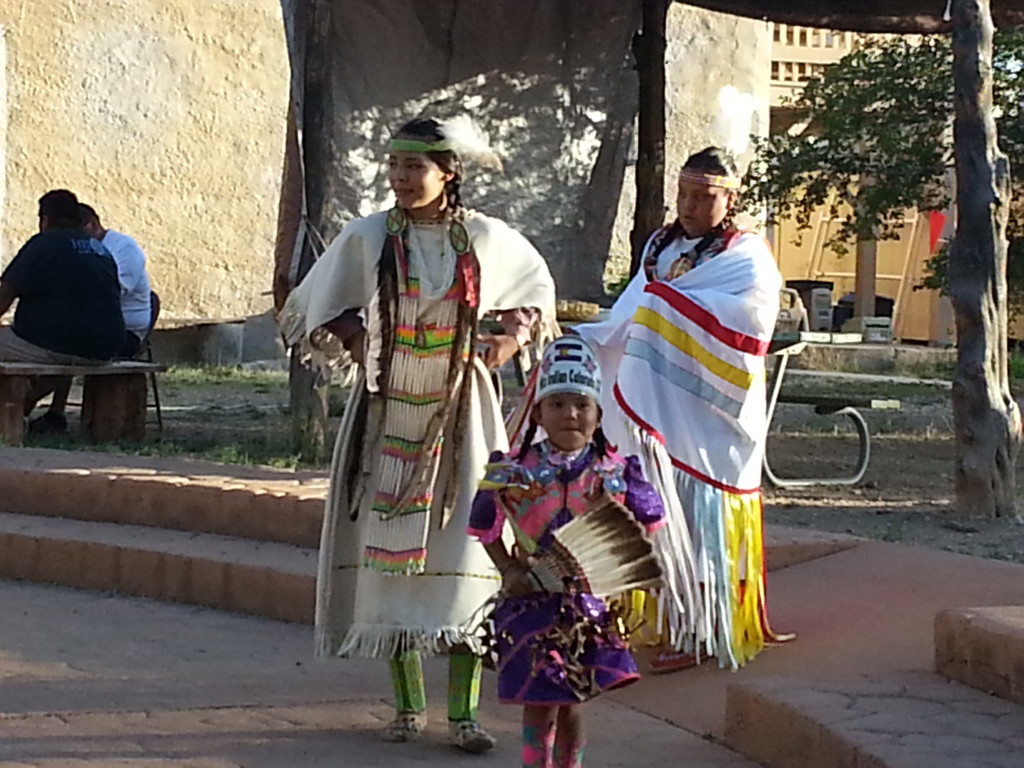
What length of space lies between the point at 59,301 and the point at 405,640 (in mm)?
5563

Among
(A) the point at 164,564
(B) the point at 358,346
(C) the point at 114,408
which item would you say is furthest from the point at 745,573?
(C) the point at 114,408

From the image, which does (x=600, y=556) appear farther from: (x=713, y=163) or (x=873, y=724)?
(x=713, y=163)

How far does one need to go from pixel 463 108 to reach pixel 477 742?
19.1 ft

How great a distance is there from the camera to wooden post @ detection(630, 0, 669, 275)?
32.8 feet

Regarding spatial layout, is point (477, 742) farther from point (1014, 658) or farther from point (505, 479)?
point (1014, 658)

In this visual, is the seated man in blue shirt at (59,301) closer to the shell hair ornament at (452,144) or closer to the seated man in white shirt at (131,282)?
the seated man in white shirt at (131,282)

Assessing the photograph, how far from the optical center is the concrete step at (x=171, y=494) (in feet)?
22.3

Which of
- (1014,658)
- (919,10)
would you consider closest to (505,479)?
(1014,658)

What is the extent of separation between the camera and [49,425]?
33.0ft

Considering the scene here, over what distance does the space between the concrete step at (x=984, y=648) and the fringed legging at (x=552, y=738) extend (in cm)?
111

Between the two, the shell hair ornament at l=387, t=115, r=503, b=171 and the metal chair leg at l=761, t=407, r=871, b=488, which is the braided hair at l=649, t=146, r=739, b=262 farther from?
the metal chair leg at l=761, t=407, r=871, b=488

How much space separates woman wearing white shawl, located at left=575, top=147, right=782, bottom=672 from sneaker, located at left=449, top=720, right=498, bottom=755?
2.58 feet

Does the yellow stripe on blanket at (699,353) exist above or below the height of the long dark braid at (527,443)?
above

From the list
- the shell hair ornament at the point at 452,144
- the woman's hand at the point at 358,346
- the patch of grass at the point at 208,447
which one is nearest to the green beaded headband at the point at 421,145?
the shell hair ornament at the point at 452,144
